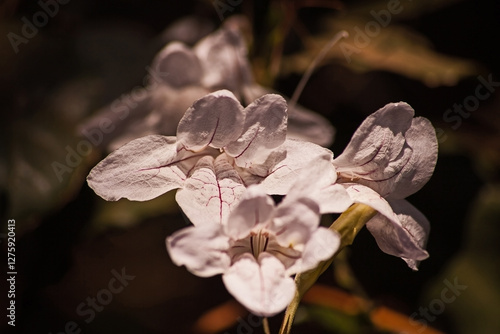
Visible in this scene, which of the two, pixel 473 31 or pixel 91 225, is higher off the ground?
pixel 91 225

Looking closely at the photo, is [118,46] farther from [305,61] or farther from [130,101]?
[305,61]

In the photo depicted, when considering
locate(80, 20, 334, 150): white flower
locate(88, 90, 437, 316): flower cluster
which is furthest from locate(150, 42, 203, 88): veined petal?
locate(88, 90, 437, 316): flower cluster

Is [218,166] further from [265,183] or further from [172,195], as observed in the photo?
[172,195]

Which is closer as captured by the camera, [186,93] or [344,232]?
[344,232]

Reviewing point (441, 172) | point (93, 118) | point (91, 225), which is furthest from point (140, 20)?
point (441, 172)

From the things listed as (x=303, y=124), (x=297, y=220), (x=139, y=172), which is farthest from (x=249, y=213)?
(x=303, y=124)

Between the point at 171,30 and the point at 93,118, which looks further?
the point at 171,30
